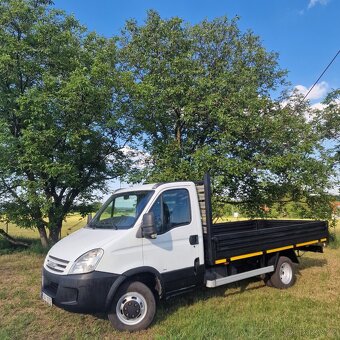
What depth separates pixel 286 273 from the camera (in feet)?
27.1

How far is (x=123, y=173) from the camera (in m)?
14.2

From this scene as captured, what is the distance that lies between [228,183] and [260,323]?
8082mm

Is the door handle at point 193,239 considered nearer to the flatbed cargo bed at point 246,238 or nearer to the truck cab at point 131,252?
the truck cab at point 131,252

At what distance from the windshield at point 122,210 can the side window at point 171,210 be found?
246 millimetres

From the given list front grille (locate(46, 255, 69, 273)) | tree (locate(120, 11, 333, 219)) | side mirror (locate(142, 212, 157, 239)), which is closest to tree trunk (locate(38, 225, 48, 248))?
tree (locate(120, 11, 333, 219))

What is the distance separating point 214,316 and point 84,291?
87.0 inches

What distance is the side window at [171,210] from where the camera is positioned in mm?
6031

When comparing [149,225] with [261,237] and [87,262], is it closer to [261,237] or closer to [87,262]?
[87,262]

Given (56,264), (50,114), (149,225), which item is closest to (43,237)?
(50,114)

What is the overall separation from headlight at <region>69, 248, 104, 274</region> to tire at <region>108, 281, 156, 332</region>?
1.87ft

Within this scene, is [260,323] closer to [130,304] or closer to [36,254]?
[130,304]

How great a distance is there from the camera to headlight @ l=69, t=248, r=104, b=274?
525cm

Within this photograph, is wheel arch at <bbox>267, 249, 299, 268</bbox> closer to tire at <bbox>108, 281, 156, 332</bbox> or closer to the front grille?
tire at <bbox>108, 281, 156, 332</bbox>

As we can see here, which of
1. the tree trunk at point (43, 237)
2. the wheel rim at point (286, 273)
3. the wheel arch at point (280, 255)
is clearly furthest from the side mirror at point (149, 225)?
the tree trunk at point (43, 237)
